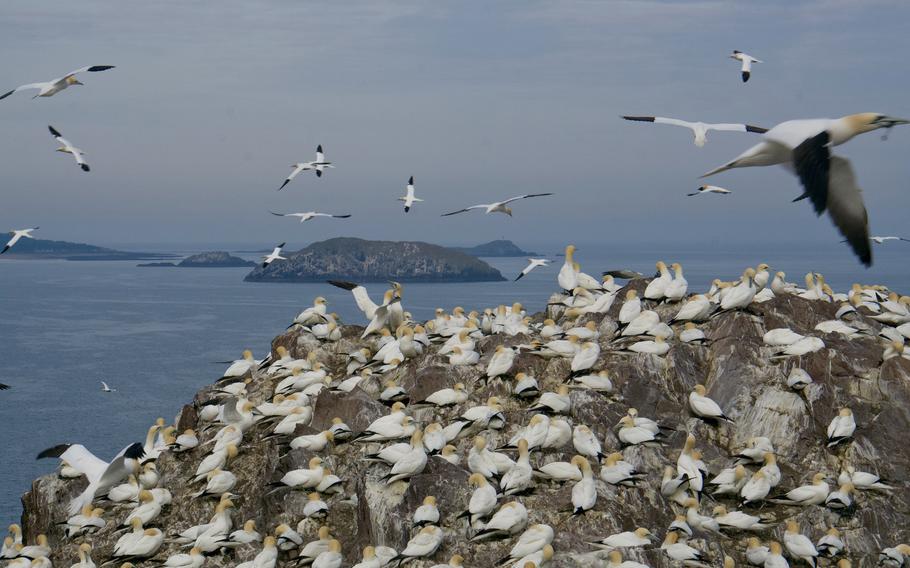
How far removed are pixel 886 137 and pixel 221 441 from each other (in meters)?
13.4

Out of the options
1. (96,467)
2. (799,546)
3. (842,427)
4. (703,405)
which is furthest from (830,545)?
(96,467)

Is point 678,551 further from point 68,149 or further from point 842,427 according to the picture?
point 68,149

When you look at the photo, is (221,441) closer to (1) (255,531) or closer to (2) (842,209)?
(1) (255,531)

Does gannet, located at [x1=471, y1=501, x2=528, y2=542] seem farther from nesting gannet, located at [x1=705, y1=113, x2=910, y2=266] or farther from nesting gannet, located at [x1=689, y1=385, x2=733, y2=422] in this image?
nesting gannet, located at [x1=705, y1=113, x2=910, y2=266]

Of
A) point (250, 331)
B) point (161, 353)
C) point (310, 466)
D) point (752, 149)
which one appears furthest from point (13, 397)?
point (752, 149)

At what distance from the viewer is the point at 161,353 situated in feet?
268

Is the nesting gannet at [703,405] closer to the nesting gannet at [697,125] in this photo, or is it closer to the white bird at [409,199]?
the nesting gannet at [697,125]

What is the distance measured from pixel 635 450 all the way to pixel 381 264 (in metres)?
128

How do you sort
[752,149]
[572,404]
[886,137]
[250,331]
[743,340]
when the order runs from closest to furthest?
[886,137]
[752,149]
[572,404]
[743,340]
[250,331]

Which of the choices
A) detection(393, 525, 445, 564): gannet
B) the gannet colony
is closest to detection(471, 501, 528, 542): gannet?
the gannet colony

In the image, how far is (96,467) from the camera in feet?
65.6

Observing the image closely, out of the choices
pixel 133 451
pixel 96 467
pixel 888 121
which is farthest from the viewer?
pixel 96 467

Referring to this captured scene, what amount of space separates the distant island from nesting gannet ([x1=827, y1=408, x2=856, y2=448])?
12325 cm

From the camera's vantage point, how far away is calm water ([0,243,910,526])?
184 ft
